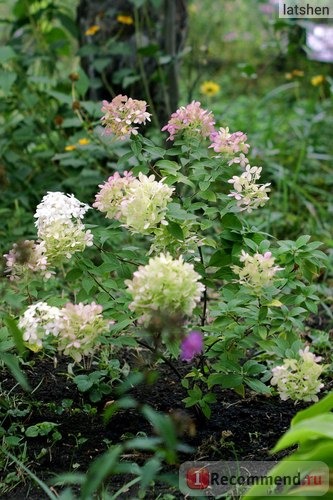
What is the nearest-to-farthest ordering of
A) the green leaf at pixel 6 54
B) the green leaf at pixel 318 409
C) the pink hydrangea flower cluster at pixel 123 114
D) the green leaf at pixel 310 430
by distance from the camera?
the green leaf at pixel 310 430, the green leaf at pixel 318 409, the pink hydrangea flower cluster at pixel 123 114, the green leaf at pixel 6 54

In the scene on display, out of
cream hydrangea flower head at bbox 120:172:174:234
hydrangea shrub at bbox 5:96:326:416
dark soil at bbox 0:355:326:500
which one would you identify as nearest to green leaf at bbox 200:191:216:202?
hydrangea shrub at bbox 5:96:326:416

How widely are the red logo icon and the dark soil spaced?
0.04m

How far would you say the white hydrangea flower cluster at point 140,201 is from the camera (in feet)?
6.11

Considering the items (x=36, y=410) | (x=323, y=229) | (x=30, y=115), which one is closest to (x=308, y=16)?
(x=323, y=229)

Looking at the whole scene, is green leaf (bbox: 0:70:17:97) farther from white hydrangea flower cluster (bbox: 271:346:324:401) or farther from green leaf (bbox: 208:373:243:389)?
white hydrangea flower cluster (bbox: 271:346:324:401)

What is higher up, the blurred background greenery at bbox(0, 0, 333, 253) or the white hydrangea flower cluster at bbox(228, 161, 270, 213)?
the white hydrangea flower cluster at bbox(228, 161, 270, 213)

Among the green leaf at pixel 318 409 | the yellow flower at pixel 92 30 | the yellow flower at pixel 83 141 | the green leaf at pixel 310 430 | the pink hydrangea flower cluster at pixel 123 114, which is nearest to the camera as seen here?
the green leaf at pixel 310 430

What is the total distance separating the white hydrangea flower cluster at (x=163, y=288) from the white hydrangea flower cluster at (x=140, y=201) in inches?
6.7

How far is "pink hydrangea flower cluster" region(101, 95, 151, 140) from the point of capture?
2033 millimetres

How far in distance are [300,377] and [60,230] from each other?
650 mm

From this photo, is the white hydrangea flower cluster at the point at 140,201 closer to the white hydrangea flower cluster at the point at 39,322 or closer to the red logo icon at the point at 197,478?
the white hydrangea flower cluster at the point at 39,322

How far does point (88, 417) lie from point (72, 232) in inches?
23.0

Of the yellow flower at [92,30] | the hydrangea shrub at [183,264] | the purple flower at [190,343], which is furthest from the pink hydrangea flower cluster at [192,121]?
the yellow flower at [92,30]

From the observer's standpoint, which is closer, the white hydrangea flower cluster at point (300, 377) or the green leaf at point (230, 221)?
the white hydrangea flower cluster at point (300, 377)
